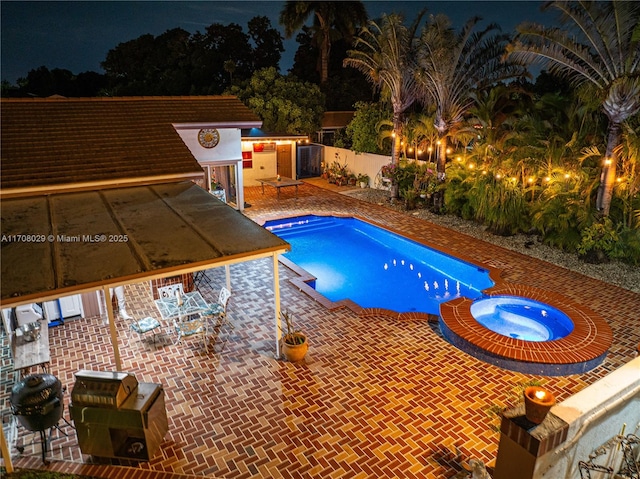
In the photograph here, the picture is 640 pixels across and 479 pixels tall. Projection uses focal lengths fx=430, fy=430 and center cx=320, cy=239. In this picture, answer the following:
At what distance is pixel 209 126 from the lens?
14.9 m

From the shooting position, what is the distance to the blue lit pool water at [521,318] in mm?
9508

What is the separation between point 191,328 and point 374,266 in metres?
7.36

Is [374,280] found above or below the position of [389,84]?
below

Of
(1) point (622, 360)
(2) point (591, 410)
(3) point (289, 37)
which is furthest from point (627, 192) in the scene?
(3) point (289, 37)

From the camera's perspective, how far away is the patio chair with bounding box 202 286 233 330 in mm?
8984

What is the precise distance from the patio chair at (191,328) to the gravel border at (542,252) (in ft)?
33.6

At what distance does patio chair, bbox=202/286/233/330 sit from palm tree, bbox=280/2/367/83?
2637 cm

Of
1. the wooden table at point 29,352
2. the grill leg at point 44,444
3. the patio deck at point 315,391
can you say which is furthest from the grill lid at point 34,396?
the wooden table at point 29,352

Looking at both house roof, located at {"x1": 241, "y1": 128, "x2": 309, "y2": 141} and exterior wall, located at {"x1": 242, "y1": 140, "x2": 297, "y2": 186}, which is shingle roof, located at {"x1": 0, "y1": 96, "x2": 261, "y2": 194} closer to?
house roof, located at {"x1": 241, "y1": 128, "x2": 309, "y2": 141}

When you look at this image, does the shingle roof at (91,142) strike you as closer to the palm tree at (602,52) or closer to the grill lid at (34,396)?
the grill lid at (34,396)

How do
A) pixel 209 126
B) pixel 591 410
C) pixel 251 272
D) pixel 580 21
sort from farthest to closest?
1. pixel 209 126
2. pixel 251 272
3. pixel 580 21
4. pixel 591 410

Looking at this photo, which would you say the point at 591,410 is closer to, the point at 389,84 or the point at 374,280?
the point at 374,280

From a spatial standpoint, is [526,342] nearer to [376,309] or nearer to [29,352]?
[376,309]

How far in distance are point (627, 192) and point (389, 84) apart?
1022 centimetres
